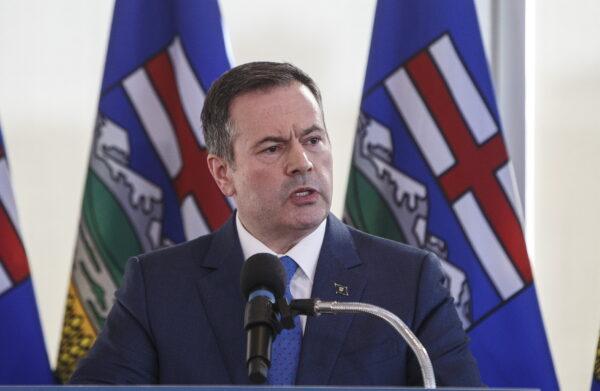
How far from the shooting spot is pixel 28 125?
3.92m

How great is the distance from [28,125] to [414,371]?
2342 mm

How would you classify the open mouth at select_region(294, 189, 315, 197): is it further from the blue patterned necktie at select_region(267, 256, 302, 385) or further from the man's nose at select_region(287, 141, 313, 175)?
the blue patterned necktie at select_region(267, 256, 302, 385)

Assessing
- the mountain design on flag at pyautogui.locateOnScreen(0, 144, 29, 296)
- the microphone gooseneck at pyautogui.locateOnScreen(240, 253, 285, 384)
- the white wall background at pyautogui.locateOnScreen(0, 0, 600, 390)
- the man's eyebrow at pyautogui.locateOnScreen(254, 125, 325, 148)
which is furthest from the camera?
the white wall background at pyautogui.locateOnScreen(0, 0, 600, 390)

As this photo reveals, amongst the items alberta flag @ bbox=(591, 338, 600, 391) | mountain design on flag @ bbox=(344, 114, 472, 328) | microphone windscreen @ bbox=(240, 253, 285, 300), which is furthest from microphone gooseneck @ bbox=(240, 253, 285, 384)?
alberta flag @ bbox=(591, 338, 600, 391)

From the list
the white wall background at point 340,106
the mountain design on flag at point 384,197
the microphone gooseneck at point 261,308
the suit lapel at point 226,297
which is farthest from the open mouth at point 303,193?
the white wall background at point 340,106

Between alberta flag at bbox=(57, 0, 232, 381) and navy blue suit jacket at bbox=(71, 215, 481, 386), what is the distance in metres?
1.10

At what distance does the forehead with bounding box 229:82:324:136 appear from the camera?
86.3 inches

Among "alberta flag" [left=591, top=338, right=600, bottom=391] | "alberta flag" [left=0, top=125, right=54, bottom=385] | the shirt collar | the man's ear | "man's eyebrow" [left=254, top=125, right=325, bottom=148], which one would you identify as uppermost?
"man's eyebrow" [left=254, top=125, right=325, bottom=148]

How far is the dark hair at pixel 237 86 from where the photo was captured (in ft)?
7.34

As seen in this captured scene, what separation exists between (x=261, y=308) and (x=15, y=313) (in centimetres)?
202

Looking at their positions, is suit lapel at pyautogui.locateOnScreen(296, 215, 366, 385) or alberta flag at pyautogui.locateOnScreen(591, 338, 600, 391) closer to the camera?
suit lapel at pyautogui.locateOnScreen(296, 215, 366, 385)

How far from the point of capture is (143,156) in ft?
11.1

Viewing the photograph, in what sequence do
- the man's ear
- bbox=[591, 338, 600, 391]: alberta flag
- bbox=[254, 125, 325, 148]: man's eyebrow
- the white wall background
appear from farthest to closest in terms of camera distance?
1. the white wall background
2. bbox=[591, 338, 600, 391]: alberta flag
3. the man's ear
4. bbox=[254, 125, 325, 148]: man's eyebrow

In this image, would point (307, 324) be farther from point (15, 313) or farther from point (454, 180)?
point (15, 313)
